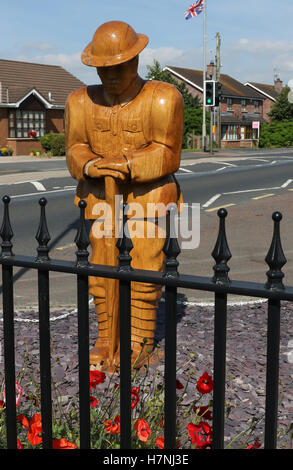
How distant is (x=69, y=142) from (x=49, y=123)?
3298cm

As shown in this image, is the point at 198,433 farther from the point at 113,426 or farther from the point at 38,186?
the point at 38,186

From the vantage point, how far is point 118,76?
12.0 feet

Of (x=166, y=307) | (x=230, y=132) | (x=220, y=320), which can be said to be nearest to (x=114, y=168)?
(x=166, y=307)

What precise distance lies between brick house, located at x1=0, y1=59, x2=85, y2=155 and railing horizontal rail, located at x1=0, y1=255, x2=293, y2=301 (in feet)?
105

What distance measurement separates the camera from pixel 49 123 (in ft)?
118

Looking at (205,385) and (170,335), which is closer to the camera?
(170,335)

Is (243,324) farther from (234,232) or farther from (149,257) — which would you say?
(234,232)

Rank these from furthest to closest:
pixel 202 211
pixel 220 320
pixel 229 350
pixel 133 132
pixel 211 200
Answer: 1. pixel 211 200
2. pixel 202 211
3. pixel 229 350
4. pixel 133 132
5. pixel 220 320

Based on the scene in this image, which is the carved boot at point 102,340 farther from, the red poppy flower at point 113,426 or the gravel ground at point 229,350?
the red poppy flower at point 113,426

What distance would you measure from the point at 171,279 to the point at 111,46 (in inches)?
91.5

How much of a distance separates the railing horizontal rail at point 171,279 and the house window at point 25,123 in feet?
108

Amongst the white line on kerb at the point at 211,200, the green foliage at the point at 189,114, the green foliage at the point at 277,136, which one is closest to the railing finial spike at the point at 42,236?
the white line on kerb at the point at 211,200

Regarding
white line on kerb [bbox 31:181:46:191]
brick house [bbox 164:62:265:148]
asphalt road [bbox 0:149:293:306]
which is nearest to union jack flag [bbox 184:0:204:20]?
asphalt road [bbox 0:149:293:306]
